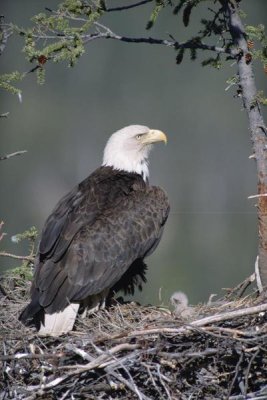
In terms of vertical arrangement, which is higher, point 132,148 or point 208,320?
point 132,148

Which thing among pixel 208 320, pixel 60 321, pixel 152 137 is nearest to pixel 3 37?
pixel 152 137

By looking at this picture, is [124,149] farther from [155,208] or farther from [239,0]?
[239,0]

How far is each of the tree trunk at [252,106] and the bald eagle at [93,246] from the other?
717 millimetres

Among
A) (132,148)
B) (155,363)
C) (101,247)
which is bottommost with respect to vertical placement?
(155,363)

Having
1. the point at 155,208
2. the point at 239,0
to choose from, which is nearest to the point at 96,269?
the point at 155,208

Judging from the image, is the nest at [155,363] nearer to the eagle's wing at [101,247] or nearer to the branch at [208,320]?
the branch at [208,320]

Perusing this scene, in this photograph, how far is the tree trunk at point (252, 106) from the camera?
4883 millimetres

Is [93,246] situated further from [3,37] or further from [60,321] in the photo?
[3,37]

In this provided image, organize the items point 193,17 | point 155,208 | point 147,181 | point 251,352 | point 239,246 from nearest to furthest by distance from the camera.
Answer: point 251,352, point 155,208, point 147,181, point 239,246, point 193,17

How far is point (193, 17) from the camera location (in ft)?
36.1

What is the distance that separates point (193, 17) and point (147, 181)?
5.64 m

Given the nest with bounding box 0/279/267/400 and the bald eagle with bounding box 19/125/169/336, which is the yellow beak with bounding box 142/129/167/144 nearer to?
the bald eagle with bounding box 19/125/169/336

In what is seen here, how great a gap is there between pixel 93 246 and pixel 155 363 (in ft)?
3.47

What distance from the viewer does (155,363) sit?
4.22m
